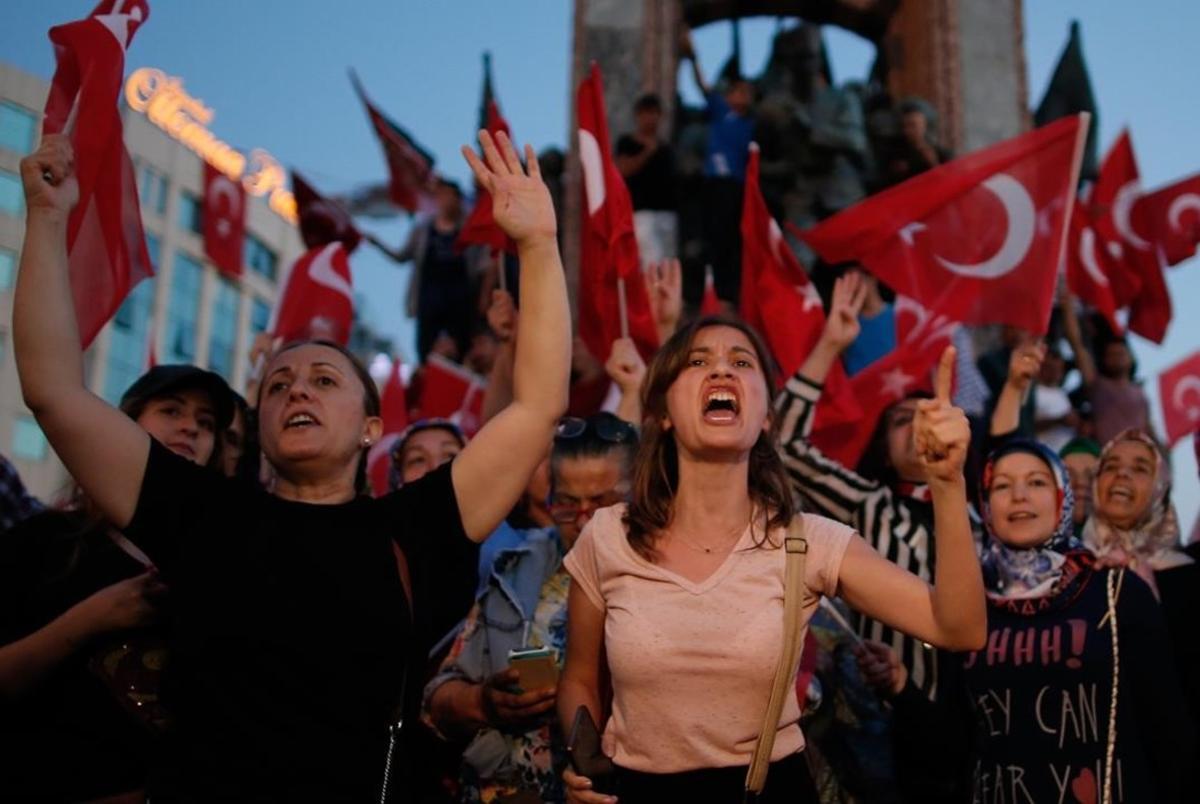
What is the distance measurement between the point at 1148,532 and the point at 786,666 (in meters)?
2.77

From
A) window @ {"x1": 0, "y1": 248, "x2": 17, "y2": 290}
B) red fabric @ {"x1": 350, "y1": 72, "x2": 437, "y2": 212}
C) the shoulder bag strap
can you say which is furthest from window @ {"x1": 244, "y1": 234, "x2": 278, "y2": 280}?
the shoulder bag strap

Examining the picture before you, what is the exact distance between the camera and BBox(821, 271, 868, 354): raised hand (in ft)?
15.3

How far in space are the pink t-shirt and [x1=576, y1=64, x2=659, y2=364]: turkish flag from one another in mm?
2953

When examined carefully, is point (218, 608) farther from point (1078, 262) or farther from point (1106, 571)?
point (1078, 262)

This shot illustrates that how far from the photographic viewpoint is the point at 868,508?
14.0 feet

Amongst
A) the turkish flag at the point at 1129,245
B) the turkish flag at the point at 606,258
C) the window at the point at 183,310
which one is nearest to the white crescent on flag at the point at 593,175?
the turkish flag at the point at 606,258

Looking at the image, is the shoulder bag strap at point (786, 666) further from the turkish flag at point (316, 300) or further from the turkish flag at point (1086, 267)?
the turkish flag at point (1086, 267)


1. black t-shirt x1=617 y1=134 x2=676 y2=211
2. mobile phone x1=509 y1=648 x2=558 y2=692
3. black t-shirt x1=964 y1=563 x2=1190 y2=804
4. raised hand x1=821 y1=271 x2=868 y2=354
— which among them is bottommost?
black t-shirt x1=964 y1=563 x2=1190 y2=804

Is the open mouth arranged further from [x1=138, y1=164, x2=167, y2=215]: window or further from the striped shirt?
[x1=138, y1=164, x2=167, y2=215]: window

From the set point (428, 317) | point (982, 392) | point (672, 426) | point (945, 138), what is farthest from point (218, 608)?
point (945, 138)

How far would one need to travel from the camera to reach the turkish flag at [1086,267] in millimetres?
7938

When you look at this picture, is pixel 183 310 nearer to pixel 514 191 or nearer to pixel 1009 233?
pixel 1009 233

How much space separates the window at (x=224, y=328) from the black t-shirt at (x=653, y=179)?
43462 mm

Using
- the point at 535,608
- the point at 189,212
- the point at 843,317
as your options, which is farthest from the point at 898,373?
the point at 189,212
